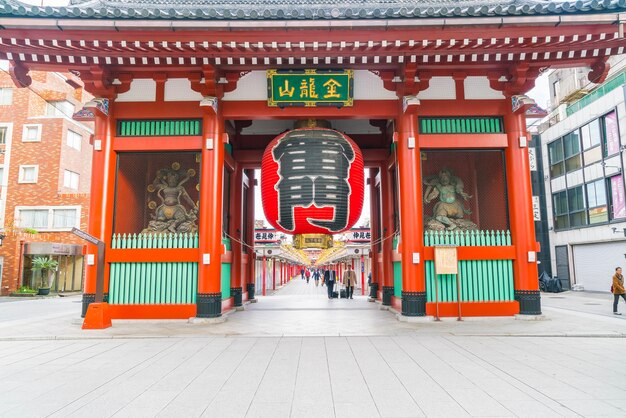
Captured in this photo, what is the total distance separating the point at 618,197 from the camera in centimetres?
2089

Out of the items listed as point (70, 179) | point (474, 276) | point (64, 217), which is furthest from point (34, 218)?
point (474, 276)

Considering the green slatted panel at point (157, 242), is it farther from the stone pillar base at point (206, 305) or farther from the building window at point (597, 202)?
the building window at point (597, 202)

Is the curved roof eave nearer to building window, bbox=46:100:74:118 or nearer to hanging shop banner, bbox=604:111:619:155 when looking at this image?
hanging shop banner, bbox=604:111:619:155

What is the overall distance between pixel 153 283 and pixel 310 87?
628 centimetres

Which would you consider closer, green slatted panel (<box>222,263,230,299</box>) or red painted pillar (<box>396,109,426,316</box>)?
red painted pillar (<box>396,109,426,316</box>)

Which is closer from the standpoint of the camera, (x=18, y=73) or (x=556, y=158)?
(x=18, y=73)

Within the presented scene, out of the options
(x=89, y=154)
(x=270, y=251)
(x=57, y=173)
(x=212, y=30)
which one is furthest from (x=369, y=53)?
(x=89, y=154)

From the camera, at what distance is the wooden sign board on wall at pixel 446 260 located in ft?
31.0

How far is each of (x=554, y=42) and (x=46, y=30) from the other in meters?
10.9

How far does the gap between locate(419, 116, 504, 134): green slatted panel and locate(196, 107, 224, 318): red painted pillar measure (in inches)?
209

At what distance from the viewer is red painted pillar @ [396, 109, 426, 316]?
954 centimetres

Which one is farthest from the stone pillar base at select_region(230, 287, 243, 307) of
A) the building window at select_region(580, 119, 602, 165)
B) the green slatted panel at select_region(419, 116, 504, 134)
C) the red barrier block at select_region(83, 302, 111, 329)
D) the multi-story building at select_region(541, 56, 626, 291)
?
the building window at select_region(580, 119, 602, 165)

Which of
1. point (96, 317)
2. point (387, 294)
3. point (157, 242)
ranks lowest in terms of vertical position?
point (96, 317)

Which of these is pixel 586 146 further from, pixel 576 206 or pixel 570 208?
pixel 570 208
